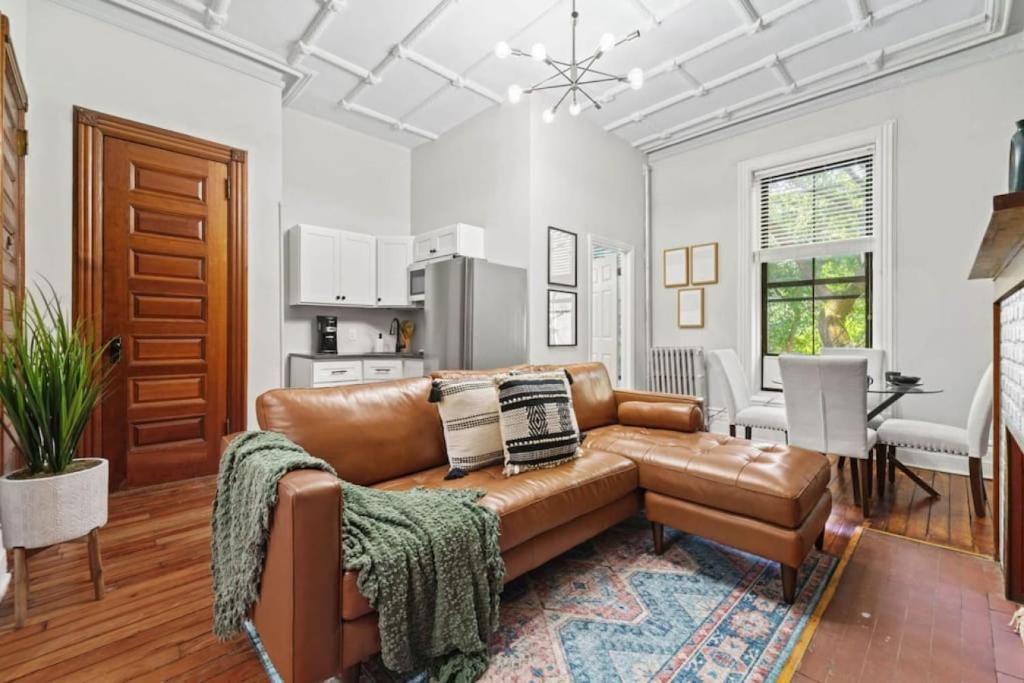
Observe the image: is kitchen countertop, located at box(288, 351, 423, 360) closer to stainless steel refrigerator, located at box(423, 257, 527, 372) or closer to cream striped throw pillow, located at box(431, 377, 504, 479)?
stainless steel refrigerator, located at box(423, 257, 527, 372)

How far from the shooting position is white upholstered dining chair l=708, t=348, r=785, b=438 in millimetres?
3318

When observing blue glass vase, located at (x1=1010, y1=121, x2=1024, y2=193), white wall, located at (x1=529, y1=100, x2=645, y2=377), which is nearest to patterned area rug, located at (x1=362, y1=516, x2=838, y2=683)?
blue glass vase, located at (x1=1010, y1=121, x2=1024, y2=193)

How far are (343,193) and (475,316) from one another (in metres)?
2.15

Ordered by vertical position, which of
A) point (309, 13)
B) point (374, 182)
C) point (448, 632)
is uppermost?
point (309, 13)

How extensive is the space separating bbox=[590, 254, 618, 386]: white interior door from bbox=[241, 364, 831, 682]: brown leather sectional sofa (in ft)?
9.62

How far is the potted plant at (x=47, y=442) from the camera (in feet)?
5.20

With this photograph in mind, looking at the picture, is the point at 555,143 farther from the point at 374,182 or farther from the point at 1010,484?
the point at 1010,484

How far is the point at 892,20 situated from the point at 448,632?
4458 millimetres

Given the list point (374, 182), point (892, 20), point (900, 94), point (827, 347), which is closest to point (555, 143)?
point (374, 182)

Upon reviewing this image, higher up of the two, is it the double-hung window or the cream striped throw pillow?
the double-hung window

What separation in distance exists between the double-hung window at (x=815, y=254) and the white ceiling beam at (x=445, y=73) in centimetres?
274

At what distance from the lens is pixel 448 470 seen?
2.01m

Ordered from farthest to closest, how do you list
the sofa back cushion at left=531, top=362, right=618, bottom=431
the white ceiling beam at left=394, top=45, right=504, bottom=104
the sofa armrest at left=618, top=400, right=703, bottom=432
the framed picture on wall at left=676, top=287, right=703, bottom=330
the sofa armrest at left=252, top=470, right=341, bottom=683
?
the framed picture on wall at left=676, top=287, right=703, bottom=330 → the white ceiling beam at left=394, top=45, right=504, bottom=104 → the sofa back cushion at left=531, top=362, right=618, bottom=431 → the sofa armrest at left=618, top=400, right=703, bottom=432 → the sofa armrest at left=252, top=470, right=341, bottom=683

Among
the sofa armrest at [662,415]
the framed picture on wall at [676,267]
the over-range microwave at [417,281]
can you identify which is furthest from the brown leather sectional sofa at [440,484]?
the framed picture on wall at [676,267]
